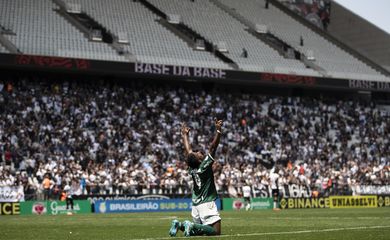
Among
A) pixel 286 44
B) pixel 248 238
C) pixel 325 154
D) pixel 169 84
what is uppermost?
pixel 286 44

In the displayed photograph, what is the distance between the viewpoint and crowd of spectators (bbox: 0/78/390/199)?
143 ft

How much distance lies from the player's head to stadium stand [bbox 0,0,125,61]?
3603 centimetres

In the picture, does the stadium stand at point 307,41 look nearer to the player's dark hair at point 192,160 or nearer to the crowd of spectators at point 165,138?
the crowd of spectators at point 165,138

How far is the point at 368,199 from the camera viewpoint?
160ft

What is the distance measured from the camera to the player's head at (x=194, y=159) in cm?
1684

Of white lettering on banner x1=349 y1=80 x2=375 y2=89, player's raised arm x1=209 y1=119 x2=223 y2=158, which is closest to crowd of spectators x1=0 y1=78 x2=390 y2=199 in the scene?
white lettering on banner x1=349 y1=80 x2=375 y2=89

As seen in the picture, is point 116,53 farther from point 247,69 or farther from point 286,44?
point 286,44

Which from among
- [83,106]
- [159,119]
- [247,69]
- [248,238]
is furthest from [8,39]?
[248,238]

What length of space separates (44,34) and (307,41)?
2667 cm

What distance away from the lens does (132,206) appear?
41344 millimetres

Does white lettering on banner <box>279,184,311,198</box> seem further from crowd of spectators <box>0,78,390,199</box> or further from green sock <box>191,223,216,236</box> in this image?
green sock <box>191,223,216,236</box>

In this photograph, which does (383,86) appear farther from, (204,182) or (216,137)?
(216,137)

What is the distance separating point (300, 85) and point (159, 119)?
558 inches

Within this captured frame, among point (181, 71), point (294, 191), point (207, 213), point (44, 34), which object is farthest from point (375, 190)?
point (207, 213)
